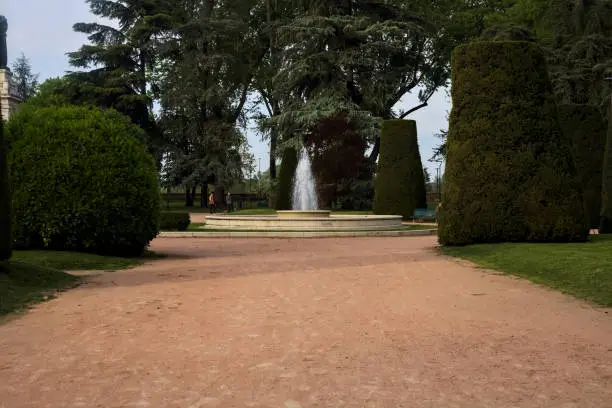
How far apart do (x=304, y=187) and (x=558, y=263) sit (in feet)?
96.9

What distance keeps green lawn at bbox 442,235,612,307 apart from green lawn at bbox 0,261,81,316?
6992 millimetres

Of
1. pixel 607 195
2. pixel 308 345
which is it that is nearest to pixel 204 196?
pixel 607 195

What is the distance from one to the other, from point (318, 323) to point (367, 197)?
34.3 metres

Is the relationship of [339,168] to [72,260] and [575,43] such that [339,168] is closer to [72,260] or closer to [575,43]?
[575,43]

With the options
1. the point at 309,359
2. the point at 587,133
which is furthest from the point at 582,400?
the point at 587,133

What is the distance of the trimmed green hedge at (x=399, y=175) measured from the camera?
31188 mm

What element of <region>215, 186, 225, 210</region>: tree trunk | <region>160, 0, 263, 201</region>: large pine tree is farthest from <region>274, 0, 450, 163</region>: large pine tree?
<region>215, 186, 225, 210</region>: tree trunk

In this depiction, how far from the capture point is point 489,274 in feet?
38.4

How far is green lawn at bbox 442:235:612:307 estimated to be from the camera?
9.59 metres

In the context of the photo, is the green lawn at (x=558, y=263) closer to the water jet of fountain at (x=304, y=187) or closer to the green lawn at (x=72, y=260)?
the green lawn at (x=72, y=260)

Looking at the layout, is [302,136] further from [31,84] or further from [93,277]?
[31,84]

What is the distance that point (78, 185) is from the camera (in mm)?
13547

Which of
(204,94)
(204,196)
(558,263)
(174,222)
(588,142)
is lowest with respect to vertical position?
(558,263)

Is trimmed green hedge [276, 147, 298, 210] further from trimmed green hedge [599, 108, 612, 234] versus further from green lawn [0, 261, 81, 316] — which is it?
green lawn [0, 261, 81, 316]
